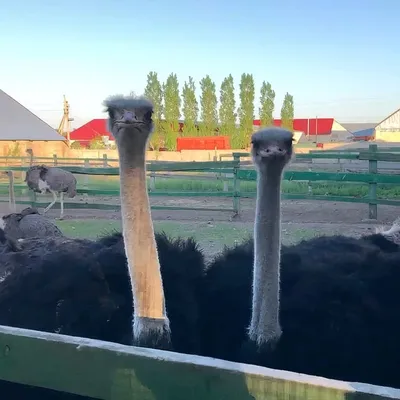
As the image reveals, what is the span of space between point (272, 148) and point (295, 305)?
513 millimetres

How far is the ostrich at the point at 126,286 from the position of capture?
1988mm

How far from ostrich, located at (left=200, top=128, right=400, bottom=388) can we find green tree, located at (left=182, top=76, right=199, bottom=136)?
1452 inches

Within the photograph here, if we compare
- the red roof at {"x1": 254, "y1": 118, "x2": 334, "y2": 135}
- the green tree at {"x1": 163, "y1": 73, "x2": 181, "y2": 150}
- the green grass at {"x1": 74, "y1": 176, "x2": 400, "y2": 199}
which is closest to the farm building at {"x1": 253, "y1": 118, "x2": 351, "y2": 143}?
the red roof at {"x1": 254, "y1": 118, "x2": 334, "y2": 135}

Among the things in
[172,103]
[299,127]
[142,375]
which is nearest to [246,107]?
[172,103]

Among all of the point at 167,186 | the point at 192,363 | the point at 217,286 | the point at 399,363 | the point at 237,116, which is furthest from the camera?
the point at 237,116

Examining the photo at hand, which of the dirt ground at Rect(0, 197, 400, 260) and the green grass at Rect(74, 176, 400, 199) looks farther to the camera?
the green grass at Rect(74, 176, 400, 199)

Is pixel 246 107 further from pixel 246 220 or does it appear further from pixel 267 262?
pixel 267 262

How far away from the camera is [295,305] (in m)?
2.09

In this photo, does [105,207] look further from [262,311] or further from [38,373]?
[38,373]

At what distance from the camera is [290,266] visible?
2.36m

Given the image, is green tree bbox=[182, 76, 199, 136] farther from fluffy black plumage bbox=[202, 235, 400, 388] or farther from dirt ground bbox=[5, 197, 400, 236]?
fluffy black plumage bbox=[202, 235, 400, 388]

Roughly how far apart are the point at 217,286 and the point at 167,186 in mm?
11518

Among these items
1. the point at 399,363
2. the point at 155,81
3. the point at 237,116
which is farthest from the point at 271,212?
the point at 237,116

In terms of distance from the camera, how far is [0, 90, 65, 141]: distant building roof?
20484 millimetres
